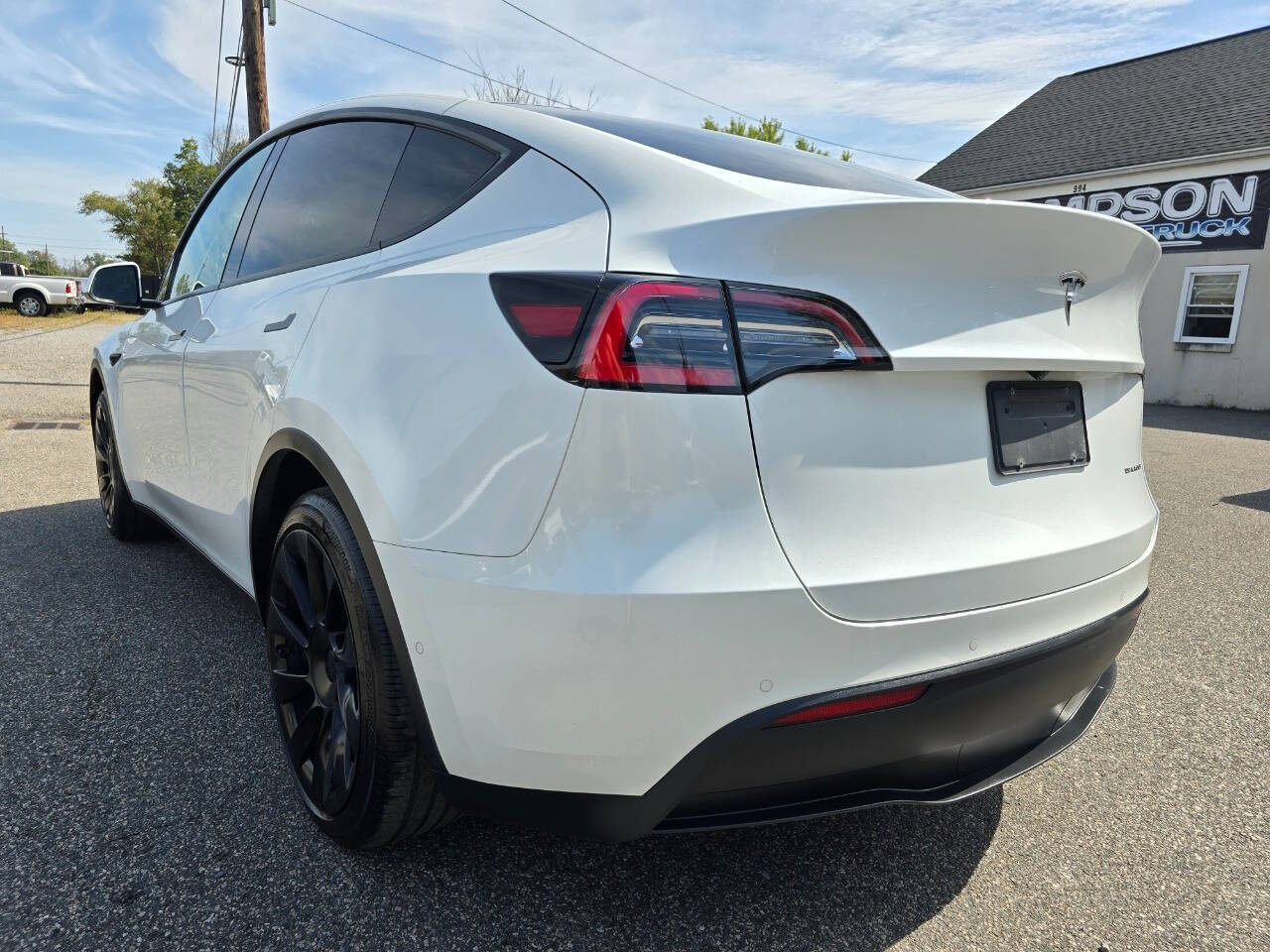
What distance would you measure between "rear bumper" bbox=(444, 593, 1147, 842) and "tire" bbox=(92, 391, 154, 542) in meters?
3.31

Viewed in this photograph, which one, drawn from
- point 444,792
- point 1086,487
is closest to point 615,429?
point 444,792

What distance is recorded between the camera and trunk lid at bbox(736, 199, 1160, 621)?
1393mm

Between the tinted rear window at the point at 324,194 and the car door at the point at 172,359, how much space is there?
0.28 metres

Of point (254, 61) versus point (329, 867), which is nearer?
point (329, 867)

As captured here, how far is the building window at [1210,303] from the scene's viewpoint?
15.2 meters

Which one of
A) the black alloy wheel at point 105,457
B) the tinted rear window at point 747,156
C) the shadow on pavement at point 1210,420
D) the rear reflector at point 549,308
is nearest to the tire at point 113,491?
the black alloy wheel at point 105,457

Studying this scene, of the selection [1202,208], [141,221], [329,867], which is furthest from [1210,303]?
[141,221]

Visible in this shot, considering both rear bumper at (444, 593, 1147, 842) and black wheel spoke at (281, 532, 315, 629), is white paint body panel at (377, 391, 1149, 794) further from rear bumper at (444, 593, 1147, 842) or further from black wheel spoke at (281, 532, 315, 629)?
black wheel spoke at (281, 532, 315, 629)

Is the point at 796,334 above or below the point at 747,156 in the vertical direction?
below

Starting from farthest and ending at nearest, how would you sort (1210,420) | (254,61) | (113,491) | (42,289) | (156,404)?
(42,289) → (1210,420) → (254,61) → (113,491) → (156,404)

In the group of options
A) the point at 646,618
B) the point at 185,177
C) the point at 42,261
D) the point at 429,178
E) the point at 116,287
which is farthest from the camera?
the point at 42,261

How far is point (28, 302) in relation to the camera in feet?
93.2

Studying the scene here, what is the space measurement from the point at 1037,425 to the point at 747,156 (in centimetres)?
85

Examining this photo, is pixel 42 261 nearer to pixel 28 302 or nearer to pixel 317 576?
pixel 28 302
